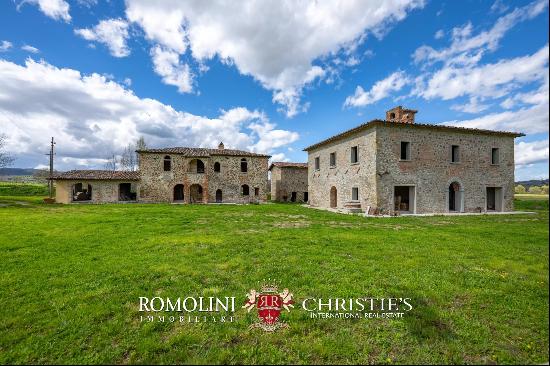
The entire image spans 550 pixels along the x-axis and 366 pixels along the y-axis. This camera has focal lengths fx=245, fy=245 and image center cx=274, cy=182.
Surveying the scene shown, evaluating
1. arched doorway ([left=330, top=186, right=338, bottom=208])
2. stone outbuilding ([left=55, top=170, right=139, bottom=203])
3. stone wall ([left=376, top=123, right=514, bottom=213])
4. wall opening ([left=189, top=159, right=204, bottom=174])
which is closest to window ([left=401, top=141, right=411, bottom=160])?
stone wall ([left=376, top=123, right=514, bottom=213])

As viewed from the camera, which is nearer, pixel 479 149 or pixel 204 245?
pixel 204 245

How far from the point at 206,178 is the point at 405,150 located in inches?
825

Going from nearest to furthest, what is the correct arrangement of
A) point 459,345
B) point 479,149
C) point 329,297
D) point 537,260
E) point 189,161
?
point 459,345, point 329,297, point 537,260, point 479,149, point 189,161

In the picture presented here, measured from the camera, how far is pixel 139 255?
6.81 meters

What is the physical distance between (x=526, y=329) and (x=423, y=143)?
17.3 m

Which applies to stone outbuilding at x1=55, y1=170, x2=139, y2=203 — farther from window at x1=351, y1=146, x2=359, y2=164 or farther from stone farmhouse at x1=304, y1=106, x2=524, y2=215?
stone farmhouse at x1=304, y1=106, x2=524, y2=215

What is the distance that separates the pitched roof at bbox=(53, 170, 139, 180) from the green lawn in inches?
829

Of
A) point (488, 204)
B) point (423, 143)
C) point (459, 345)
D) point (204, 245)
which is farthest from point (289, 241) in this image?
→ point (488, 204)

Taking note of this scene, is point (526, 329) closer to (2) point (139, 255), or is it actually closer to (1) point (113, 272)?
(1) point (113, 272)

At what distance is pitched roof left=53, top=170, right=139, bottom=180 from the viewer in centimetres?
2686

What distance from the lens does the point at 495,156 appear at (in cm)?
2053

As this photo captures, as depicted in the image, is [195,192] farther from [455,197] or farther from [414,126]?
[455,197]

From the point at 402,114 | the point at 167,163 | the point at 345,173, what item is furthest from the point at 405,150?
the point at 167,163

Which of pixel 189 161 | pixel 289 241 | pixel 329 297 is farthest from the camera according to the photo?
pixel 189 161
